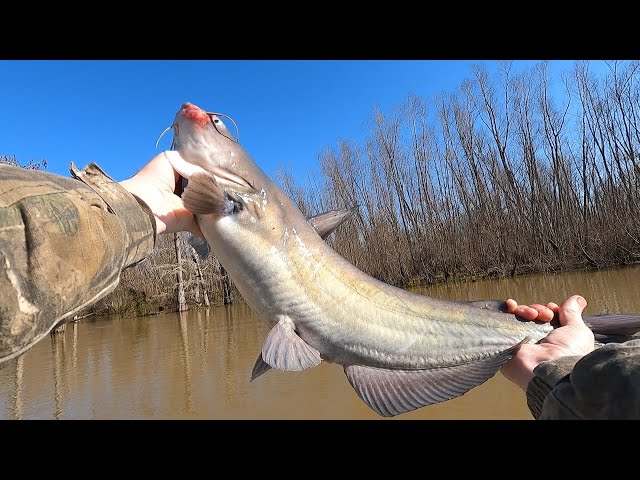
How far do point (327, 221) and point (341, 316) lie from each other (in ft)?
2.33

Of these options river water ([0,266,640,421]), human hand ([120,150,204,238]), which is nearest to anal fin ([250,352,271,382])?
human hand ([120,150,204,238])

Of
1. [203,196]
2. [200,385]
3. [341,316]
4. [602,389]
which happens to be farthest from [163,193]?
[200,385]

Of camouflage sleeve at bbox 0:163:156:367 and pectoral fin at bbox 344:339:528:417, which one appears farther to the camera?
pectoral fin at bbox 344:339:528:417

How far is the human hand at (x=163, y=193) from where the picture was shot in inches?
83.9

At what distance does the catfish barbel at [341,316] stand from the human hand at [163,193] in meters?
0.07

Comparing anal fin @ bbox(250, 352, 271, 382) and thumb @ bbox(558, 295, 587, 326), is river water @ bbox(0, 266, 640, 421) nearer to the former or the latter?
anal fin @ bbox(250, 352, 271, 382)

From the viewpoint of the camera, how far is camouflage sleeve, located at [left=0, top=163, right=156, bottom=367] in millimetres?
1153

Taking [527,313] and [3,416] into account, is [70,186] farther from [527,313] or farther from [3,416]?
[3,416]

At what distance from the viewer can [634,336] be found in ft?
7.03

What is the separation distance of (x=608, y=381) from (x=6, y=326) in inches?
61.1

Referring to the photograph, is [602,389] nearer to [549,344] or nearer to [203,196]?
[549,344]

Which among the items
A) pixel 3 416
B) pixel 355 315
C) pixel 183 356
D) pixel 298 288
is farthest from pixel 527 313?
pixel 183 356

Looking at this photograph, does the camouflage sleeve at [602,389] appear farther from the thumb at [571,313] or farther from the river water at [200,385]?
the river water at [200,385]

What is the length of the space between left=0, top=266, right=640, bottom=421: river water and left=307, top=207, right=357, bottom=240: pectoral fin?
1.91 m
